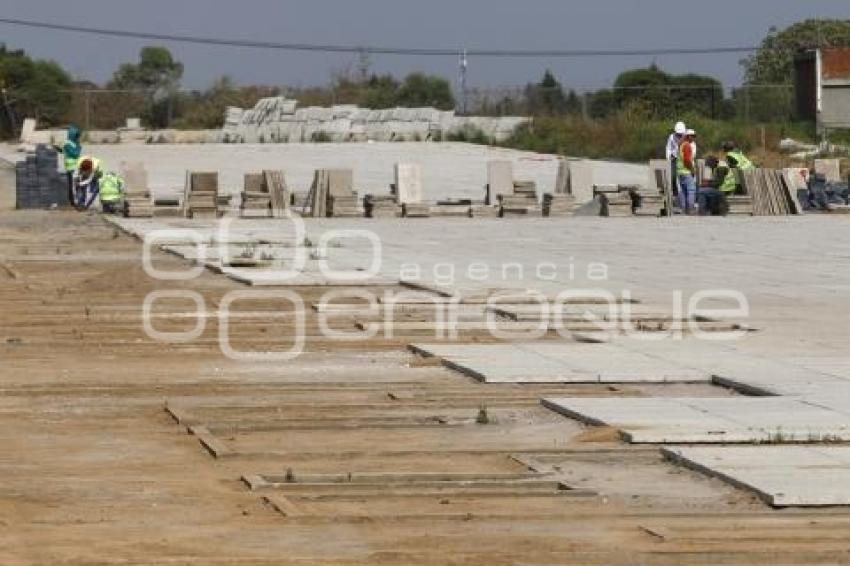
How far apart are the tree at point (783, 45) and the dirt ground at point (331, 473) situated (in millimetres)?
85238

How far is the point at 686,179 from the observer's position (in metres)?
42.4

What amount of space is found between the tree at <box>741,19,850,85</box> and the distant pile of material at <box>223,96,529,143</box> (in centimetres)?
2440

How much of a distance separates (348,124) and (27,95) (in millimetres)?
16113

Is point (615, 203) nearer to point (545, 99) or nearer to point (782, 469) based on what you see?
point (782, 469)

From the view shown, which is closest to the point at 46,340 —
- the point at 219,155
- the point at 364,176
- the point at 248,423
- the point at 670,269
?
the point at 248,423

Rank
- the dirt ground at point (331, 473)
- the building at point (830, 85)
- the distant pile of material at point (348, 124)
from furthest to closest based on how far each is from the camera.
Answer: the distant pile of material at point (348, 124), the building at point (830, 85), the dirt ground at point (331, 473)

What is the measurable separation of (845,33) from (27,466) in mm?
95941

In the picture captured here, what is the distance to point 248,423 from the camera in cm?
1360

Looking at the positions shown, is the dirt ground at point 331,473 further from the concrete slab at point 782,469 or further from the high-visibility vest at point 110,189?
the high-visibility vest at point 110,189

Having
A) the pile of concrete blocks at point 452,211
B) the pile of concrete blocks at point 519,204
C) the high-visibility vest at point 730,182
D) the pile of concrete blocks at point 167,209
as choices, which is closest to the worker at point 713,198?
the high-visibility vest at point 730,182

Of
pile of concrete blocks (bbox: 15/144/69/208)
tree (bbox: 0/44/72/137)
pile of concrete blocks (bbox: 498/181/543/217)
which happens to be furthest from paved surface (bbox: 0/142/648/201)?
tree (bbox: 0/44/72/137)

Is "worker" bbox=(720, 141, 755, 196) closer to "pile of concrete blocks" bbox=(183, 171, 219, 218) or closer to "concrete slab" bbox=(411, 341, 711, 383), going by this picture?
"pile of concrete blocks" bbox=(183, 171, 219, 218)

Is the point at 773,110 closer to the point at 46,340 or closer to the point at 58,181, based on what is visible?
the point at 58,181

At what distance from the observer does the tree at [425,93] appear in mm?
97000
